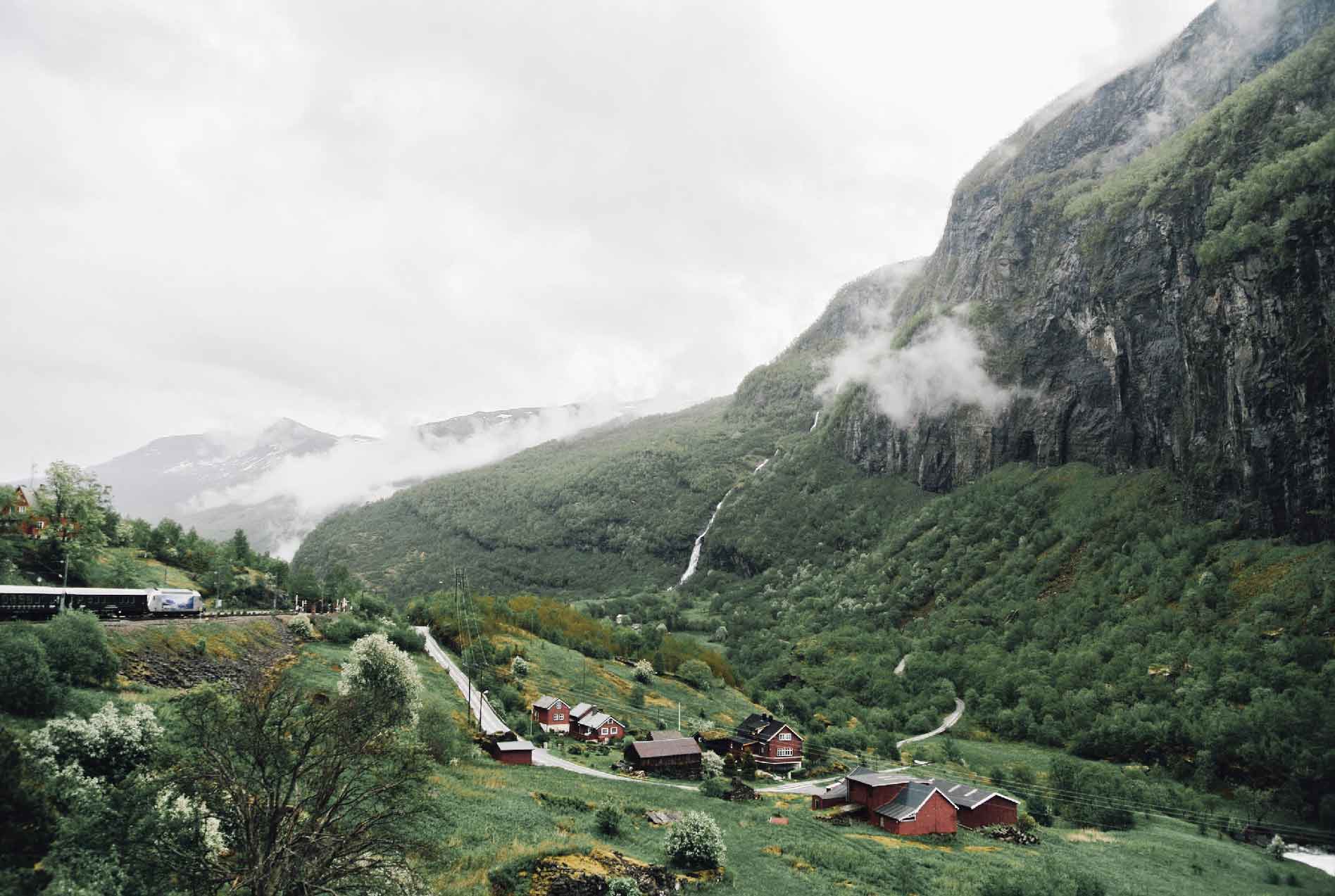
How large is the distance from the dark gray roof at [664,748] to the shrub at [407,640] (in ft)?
89.4

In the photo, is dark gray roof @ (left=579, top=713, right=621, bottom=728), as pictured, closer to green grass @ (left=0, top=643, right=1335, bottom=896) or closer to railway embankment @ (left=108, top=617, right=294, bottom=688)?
green grass @ (left=0, top=643, right=1335, bottom=896)

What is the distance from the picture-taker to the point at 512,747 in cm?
4922

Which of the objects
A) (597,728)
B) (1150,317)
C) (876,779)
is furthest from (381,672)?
(1150,317)

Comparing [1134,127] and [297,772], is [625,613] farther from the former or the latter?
[1134,127]

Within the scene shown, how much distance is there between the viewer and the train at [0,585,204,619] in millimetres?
36562

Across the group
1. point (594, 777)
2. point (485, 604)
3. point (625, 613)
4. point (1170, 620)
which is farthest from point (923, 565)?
point (594, 777)

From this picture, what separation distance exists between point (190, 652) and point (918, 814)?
45.5 metres

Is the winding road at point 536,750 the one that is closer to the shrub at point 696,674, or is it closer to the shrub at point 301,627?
the shrub at point 301,627

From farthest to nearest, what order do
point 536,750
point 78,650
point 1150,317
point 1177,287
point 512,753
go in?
1. point 1150,317
2. point 1177,287
3. point 536,750
4. point 512,753
5. point 78,650

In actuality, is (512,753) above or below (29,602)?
below

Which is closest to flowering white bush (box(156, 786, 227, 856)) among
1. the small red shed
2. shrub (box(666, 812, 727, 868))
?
shrub (box(666, 812, 727, 868))

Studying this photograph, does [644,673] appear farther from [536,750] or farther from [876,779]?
[876,779]

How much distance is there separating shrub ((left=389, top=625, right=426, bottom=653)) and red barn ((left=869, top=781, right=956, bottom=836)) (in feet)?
154

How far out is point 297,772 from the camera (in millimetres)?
17828
